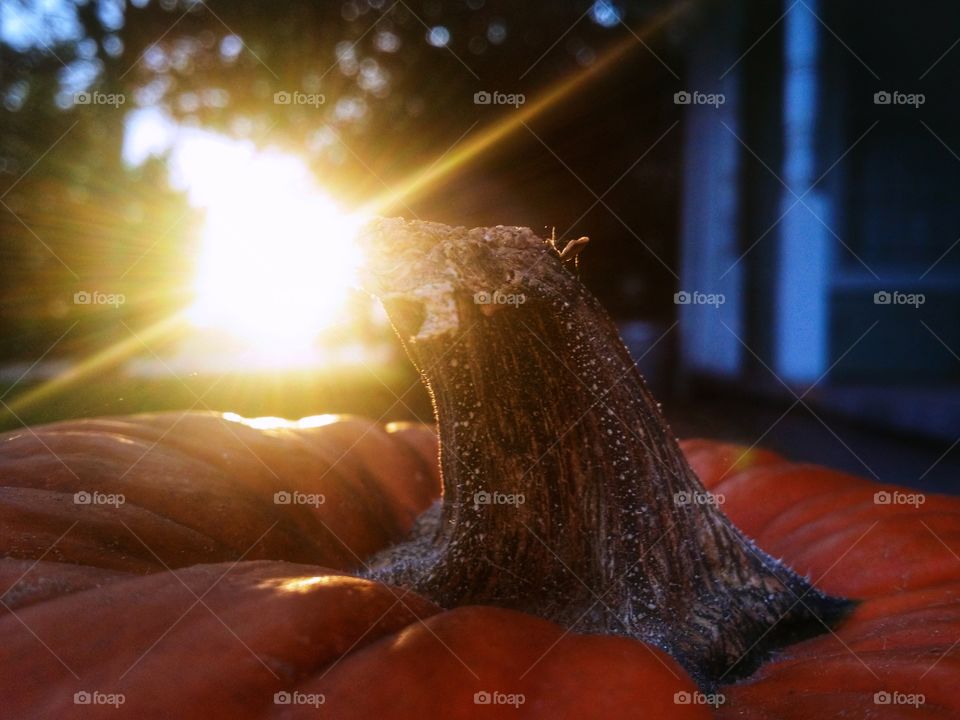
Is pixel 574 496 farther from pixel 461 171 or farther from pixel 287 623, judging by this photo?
pixel 461 171

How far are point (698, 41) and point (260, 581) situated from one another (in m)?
5.39

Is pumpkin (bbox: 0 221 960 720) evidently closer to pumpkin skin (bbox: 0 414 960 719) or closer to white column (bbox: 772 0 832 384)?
pumpkin skin (bbox: 0 414 960 719)

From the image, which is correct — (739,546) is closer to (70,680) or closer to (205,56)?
(70,680)

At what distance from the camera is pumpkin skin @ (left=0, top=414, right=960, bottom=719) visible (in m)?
0.54

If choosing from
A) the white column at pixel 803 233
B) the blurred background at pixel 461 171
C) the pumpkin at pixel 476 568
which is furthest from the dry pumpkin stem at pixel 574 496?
the white column at pixel 803 233

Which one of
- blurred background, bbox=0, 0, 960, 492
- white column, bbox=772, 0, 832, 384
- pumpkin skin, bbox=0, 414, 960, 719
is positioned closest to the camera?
pumpkin skin, bbox=0, 414, 960, 719

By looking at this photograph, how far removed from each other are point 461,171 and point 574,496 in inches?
109

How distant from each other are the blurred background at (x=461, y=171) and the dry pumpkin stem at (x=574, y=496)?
1.76m

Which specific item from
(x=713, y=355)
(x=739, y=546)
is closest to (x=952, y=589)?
(x=739, y=546)

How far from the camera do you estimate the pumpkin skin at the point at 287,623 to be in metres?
0.54

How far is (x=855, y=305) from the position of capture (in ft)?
11.9

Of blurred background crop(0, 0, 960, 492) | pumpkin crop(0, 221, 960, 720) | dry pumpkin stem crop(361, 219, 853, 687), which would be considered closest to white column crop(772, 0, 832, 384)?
blurred background crop(0, 0, 960, 492)

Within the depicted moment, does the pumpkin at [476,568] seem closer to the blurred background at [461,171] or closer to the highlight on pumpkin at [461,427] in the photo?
the highlight on pumpkin at [461,427]

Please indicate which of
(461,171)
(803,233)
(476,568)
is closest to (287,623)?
(476,568)
